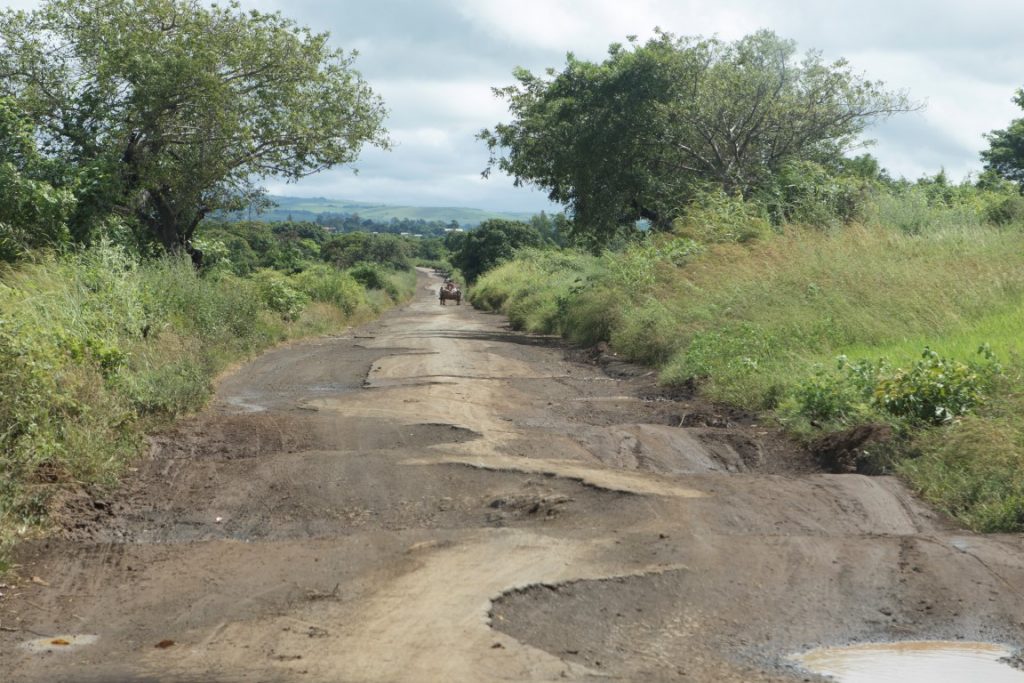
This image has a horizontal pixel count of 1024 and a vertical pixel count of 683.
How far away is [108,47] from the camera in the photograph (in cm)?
2081

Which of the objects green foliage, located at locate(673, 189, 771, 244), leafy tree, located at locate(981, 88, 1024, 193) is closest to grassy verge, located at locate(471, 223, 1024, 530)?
green foliage, located at locate(673, 189, 771, 244)

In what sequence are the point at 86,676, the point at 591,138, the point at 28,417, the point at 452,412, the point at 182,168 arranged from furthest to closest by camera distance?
1. the point at 591,138
2. the point at 182,168
3. the point at 452,412
4. the point at 28,417
5. the point at 86,676

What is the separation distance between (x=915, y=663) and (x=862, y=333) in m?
8.05

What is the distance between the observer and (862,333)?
1227 cm

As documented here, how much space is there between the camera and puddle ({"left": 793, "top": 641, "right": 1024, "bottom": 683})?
4492 millimetres

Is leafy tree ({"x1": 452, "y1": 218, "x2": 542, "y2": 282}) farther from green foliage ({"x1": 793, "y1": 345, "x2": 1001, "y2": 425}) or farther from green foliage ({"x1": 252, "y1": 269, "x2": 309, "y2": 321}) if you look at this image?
green foliage ({"x1": 793, "y1": 345, "x2": 1001, "y2": 425})

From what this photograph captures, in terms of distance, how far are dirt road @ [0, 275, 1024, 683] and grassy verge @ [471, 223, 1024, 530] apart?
0.56 metres

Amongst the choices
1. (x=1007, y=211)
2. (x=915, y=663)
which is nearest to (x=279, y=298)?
(x=1007, y=211)

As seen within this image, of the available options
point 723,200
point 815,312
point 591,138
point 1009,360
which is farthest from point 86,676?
point 591,138

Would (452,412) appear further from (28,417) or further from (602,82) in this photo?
(602,82)

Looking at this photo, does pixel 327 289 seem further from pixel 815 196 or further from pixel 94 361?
pixel 94 361

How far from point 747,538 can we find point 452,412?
186 inches

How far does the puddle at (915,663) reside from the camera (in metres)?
4.49

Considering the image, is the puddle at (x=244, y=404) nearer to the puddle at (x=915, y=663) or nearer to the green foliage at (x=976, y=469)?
the green foliage at (x=976, y=469)
